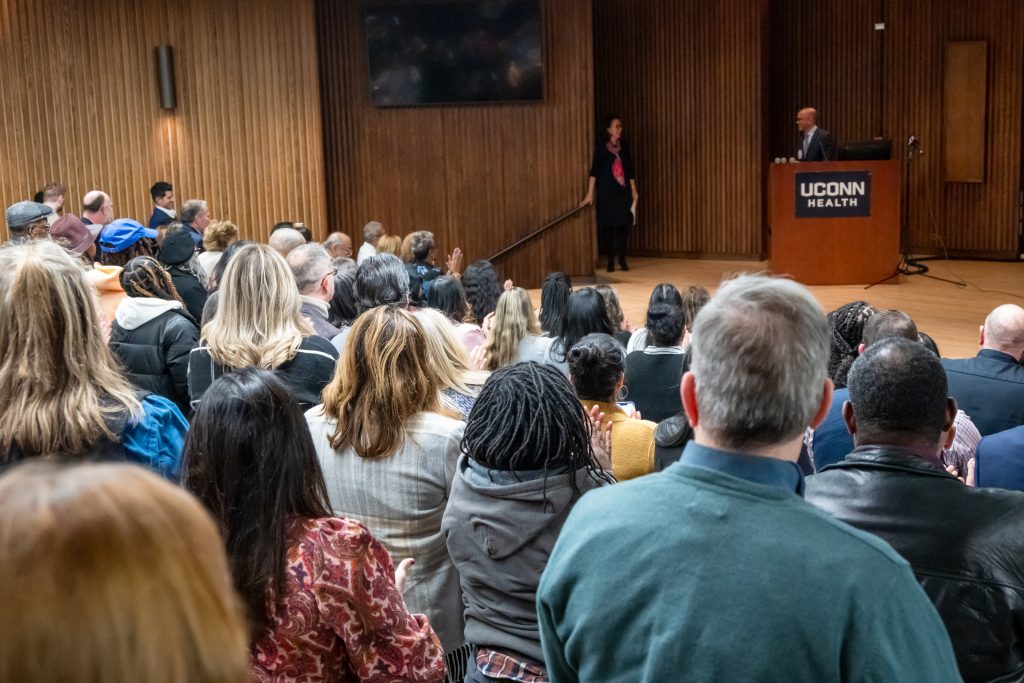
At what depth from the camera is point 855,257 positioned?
1047 cm

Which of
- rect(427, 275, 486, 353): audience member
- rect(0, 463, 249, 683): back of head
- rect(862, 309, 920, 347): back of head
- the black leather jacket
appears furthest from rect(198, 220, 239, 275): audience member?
rect(0, 463, 249, 683): back of head

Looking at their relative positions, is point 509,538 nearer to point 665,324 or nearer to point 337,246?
point 665,324

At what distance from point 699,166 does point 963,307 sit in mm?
4176

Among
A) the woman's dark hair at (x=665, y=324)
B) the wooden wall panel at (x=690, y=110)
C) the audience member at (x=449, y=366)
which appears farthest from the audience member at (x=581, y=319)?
the wooden wall panel at (x=690, y=110)

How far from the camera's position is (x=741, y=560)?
4.83 ft

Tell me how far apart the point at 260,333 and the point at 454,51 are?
8.08 m

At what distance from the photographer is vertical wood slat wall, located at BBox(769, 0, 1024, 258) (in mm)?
11656

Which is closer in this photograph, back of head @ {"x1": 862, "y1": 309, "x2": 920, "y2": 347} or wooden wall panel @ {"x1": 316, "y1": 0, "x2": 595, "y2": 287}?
back of head @ {"x1": 862, "y1": 309, "x2": 920, "y2": 347}

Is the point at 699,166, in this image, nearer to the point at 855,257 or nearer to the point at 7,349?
the point at 855,257

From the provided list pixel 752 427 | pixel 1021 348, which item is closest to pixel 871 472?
pixel 752 427

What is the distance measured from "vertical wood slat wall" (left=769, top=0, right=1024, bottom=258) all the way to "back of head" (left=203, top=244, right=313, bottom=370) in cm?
995

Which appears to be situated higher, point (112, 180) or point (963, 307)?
point (112, 180)

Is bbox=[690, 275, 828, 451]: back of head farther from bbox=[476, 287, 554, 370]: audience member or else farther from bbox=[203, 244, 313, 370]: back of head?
bbox=[476, 287, 554, 370]: audience member

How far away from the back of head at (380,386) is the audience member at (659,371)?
1.46 m
